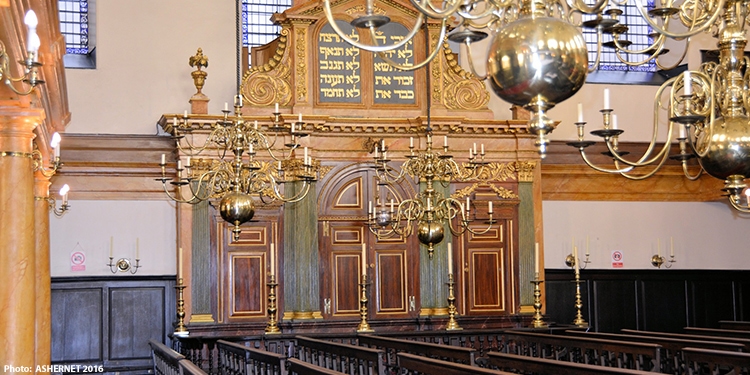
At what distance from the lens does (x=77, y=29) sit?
1336 centimetres

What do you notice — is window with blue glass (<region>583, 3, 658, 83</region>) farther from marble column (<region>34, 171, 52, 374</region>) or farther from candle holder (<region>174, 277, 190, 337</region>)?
marble column (<region>34, 171, 52, 374</region>)

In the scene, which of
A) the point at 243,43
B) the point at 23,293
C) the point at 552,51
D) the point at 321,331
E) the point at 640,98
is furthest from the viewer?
the point at 640,98

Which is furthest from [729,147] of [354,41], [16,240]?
[16,240]

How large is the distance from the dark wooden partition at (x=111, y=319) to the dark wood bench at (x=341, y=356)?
9.97ft

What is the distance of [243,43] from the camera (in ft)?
45.2

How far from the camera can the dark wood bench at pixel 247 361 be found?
7241mm

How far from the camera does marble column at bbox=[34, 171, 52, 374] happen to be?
9.39m

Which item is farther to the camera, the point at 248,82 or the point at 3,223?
the point at 248,82

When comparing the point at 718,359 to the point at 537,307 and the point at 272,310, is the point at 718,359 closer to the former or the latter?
the point at 537,307

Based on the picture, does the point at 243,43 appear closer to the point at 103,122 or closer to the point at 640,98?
the point at 103,122

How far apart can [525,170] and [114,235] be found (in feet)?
18.5

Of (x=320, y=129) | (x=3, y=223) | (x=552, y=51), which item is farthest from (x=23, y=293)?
(x=320, y=129)

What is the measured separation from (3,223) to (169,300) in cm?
562

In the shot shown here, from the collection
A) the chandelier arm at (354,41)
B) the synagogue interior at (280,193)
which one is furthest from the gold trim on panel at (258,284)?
the chandelier arm at (354,41)
